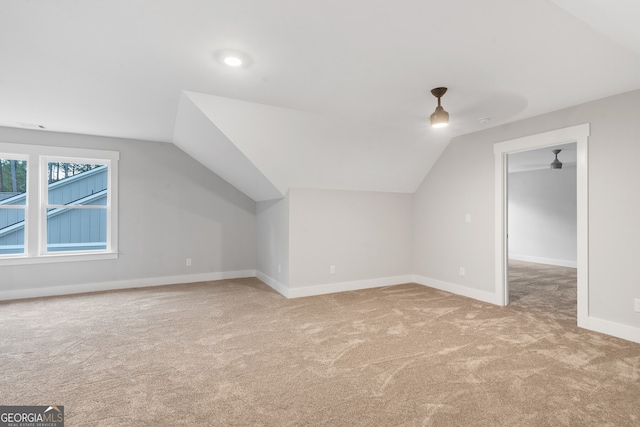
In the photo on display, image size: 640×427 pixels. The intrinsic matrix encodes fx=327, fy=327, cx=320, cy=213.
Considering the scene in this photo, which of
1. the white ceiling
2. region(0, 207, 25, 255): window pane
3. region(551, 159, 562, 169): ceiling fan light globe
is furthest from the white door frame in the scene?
region(0, 207, 25, 255): window pane

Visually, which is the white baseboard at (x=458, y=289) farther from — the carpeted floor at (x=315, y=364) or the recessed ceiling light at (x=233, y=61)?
the recessed ceiling light at (x=233, y=61)

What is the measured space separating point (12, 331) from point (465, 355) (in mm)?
4345

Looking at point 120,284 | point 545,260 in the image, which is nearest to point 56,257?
point 120,284

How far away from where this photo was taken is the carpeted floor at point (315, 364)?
77.5 inches

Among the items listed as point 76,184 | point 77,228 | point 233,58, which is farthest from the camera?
point 77,228

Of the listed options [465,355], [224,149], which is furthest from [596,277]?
[224,149]

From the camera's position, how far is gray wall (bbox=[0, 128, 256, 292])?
4746 mm

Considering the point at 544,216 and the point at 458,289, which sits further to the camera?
the point at 544,216

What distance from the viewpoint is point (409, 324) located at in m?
3.49

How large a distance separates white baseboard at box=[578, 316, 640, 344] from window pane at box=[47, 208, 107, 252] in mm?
6982

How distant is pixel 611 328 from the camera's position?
318 cm

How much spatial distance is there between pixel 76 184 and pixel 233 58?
4.72 metres

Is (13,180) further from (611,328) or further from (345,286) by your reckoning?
(611,328)

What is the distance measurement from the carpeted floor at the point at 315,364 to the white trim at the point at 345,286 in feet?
1.18
